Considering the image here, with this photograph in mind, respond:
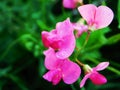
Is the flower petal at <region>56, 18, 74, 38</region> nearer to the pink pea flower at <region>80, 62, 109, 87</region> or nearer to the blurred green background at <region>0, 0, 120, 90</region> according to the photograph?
the pink pea flower at <region>80, 62, 109, 87</region>

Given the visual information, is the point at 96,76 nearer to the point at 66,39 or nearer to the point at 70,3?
the point at 66,39

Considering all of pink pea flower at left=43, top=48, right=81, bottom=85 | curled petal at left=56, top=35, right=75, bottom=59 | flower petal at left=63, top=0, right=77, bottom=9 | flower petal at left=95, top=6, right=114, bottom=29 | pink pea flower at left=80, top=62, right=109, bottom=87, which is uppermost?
flower petal at left=95, top=6, right=114, bottom=29

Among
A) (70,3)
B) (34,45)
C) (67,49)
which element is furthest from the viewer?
(34,45)

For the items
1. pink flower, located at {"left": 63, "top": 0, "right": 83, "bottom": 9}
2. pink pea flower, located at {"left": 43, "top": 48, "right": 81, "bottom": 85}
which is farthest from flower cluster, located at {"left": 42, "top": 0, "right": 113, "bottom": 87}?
pink flower, located at {"left": 63, "top": 0, "right": 83, "bottom": 9}

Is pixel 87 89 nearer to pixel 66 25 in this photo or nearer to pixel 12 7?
pixel 66 25

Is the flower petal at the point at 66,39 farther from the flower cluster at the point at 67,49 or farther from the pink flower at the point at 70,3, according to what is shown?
the pink flower at the point at 70,3

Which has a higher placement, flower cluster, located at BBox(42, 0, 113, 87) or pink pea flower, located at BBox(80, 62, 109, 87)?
flower cluster, located at BBox(42, 0, 113, 87)

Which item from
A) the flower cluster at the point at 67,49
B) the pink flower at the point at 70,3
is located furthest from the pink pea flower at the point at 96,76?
the pink flower at the point at 70,3

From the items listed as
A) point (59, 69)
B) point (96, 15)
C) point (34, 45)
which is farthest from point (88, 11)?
point (34, 45)
